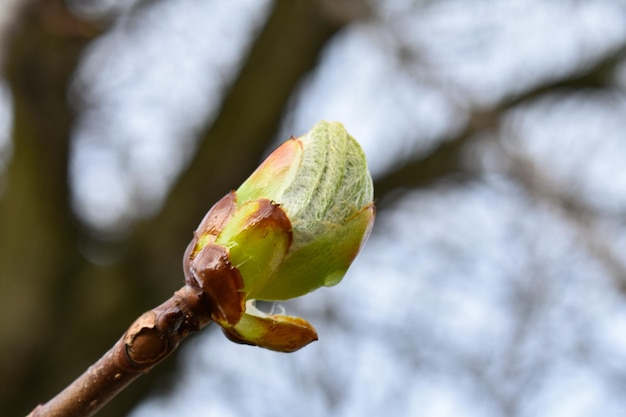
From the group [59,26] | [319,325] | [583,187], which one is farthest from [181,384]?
[583,187]

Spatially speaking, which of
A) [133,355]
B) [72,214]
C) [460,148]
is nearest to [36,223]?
[72,214]

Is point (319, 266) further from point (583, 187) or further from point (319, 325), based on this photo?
point (319, 325)

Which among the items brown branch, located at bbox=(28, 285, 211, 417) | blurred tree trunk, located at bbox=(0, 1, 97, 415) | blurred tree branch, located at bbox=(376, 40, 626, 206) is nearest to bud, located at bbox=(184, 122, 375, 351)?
brown branch, located at bbox=(28, 285, 211, 417)

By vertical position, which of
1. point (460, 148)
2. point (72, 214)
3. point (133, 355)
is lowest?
point (460, 148)

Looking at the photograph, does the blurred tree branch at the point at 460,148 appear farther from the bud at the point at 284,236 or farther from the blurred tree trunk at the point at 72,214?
the bud at the point at 284,236

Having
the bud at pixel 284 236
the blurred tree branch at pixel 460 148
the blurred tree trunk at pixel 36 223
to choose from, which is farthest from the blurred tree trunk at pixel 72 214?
the bud at pixel 284 236

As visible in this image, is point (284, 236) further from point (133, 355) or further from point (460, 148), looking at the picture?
point (460, 148)
